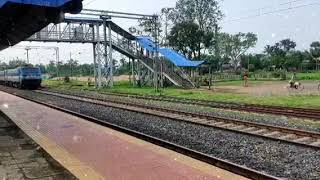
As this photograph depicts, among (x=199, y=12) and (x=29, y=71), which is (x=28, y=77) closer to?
(x=29, y=71)

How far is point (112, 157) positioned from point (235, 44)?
113m

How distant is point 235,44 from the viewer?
391 ft

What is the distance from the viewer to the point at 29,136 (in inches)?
461

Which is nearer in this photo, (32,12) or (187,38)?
(32,12)

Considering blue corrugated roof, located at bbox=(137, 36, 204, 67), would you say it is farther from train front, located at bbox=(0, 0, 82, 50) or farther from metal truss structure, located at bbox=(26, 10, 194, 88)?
train front, located at bbox=(0, 0, 82, 50)

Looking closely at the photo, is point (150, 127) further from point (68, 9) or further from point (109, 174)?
point (109, 174)

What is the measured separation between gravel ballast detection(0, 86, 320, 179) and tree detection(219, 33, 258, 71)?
340 feet

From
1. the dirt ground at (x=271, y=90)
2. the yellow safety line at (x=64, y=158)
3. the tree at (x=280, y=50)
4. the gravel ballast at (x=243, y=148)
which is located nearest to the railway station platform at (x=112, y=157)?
the yellow safety line at (x=64, y=158)

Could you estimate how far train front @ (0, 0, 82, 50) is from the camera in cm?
1229

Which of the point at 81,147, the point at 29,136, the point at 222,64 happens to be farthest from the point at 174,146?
the point at 222,64

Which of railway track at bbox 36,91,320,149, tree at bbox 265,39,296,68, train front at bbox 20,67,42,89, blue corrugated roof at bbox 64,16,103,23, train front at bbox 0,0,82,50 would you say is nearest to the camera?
railway track at bbox 36,91,320,149

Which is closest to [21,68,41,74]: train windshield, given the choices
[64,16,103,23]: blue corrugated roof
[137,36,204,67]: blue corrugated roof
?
[64,16,103,23]: blue corrugated roof

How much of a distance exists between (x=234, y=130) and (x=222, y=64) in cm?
9823

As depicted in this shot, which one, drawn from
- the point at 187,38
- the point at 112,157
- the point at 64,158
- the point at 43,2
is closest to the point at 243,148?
the point at 112,157
